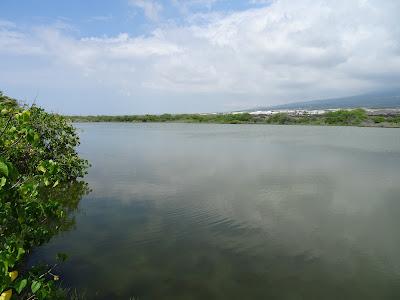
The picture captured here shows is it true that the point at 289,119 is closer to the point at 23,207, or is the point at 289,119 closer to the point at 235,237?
the point at 235,237

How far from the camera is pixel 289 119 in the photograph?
98.0 meters

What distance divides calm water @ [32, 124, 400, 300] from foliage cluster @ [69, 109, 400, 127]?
68552 mm

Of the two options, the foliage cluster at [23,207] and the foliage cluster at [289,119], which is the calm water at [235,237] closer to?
the foliage cluster at [23,207]

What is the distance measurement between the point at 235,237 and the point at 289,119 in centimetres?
9001

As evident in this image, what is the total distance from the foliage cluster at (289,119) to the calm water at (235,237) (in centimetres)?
6855

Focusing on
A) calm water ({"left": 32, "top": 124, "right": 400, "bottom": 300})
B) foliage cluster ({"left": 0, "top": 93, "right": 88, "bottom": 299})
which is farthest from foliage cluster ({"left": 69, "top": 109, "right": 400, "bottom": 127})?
foliage cluster ({"left": 0, "top": 93, "right": 88, "bottom": 299})

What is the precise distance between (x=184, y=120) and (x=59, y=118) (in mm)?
98604

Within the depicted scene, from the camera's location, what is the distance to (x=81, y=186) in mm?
19094

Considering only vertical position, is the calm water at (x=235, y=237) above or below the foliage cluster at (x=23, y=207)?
below

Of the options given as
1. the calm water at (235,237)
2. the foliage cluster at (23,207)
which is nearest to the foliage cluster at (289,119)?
the calm water at (235,237)

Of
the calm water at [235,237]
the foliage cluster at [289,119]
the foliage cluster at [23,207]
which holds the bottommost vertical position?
the foliage cluster at [289,119]

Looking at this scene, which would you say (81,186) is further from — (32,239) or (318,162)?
(318,162)

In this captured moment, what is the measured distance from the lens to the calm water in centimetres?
881

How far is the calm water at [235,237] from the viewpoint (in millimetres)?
8812
